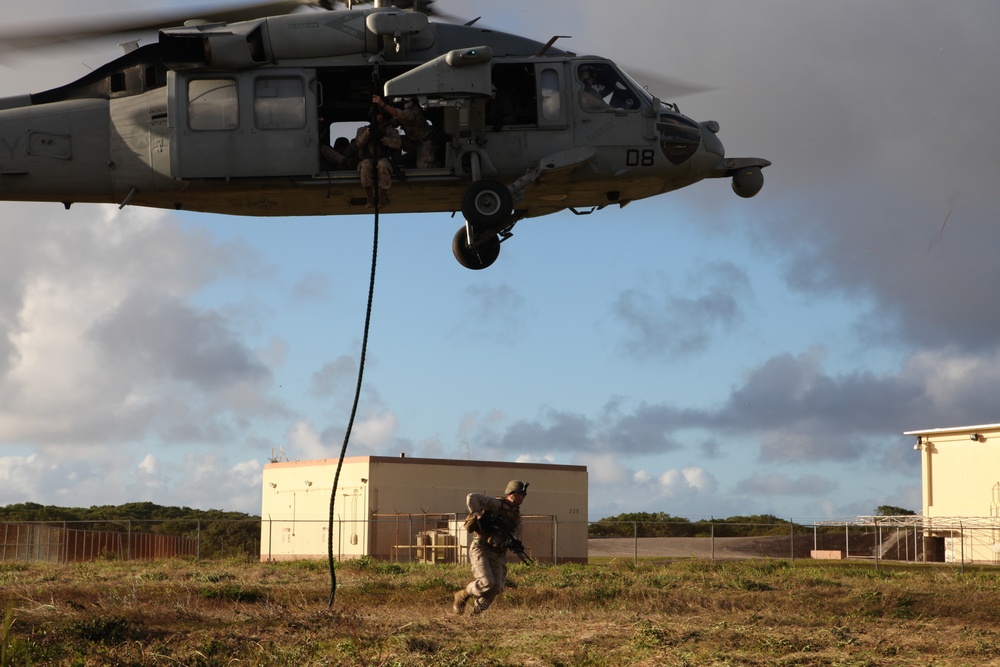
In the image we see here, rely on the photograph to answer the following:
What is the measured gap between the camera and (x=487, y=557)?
12898 millimetres

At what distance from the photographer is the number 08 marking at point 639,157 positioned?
15.8m

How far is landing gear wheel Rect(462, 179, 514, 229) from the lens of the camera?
49.2ft

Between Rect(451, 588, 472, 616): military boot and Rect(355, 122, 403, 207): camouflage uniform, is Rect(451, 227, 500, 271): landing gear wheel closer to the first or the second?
Rect(355, 122, 403, 207): camouflage uniform

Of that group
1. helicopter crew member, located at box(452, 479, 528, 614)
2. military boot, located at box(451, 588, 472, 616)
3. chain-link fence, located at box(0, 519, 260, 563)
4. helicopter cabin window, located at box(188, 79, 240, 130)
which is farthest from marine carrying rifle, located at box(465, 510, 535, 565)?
chain-link fence, located at box(0, 519, 260, 563)

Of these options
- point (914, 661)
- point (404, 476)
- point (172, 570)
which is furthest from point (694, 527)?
point (914, 661)

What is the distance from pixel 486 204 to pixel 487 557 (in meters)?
4.62

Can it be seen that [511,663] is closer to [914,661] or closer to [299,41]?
[914,661]

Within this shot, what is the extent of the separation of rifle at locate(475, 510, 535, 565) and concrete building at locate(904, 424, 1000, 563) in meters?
30.6

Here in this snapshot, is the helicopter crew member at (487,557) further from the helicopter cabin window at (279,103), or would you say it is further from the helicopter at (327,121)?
the helicopter cabin window at (279,103)

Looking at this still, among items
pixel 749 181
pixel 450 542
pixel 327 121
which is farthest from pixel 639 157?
pixel 450 542

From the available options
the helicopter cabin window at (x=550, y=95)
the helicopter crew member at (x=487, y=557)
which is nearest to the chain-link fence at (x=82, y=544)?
the helicopter cabin window at (x=550, y=95)

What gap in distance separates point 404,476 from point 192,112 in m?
26.4

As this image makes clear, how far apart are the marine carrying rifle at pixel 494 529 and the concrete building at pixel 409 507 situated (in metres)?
23.4

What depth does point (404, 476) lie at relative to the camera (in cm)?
4025
